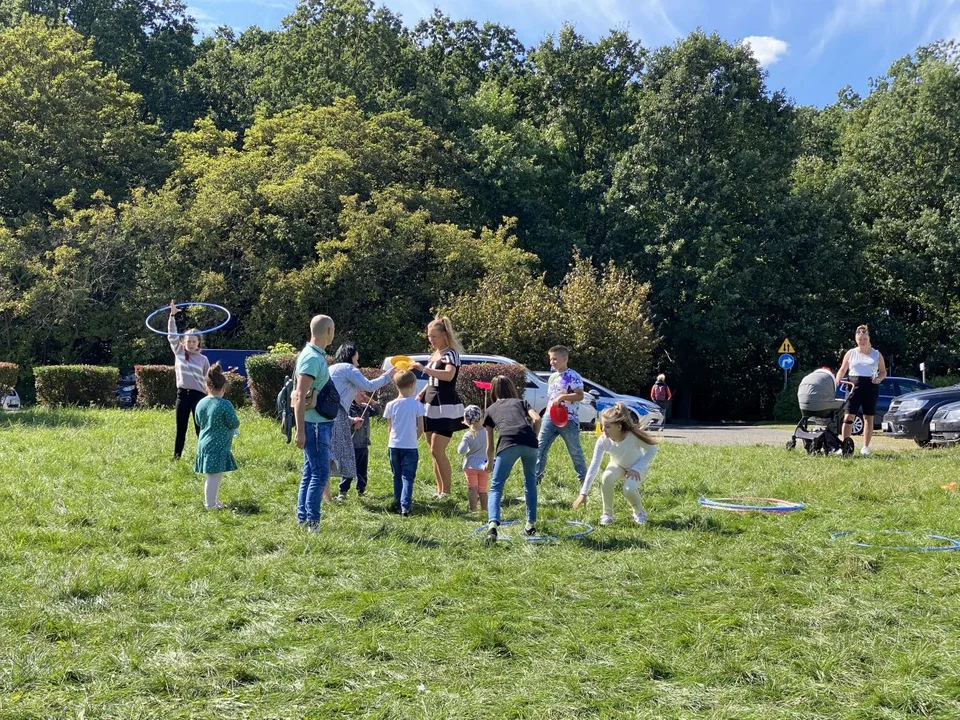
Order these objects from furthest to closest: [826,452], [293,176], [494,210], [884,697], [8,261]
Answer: [494,210], [293,176], [8,261], [826,452], [884,697]

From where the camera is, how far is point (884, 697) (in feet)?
13.3

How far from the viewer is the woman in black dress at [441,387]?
8.88 meters

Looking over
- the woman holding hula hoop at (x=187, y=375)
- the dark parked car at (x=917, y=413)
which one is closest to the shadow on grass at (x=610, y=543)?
the woman holding hula hoop at (x=187, y=375)

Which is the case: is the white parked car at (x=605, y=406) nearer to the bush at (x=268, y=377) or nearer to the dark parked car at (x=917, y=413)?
the dark parked car at (x=917, y=413)

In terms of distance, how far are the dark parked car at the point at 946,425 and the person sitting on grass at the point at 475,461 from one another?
31.2ft

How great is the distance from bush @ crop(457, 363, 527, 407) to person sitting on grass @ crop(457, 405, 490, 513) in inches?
368

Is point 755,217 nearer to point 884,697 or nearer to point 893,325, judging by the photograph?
point 893,325

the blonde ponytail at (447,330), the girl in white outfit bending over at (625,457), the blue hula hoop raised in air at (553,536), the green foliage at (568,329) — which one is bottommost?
the blue hula hoop raised in air at (553,536)

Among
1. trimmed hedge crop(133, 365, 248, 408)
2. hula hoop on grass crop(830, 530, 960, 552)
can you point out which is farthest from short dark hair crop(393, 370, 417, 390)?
trimmed hedge crop(133, 365, 248, 408)

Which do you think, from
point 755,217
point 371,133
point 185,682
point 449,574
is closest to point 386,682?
point 185,682

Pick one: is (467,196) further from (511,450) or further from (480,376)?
(511,450)

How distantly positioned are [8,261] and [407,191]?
11.8m

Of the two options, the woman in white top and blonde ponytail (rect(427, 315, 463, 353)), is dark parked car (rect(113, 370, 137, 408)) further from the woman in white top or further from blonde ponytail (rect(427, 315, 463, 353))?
the woman in white top

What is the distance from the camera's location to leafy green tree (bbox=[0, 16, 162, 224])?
99.8ft
